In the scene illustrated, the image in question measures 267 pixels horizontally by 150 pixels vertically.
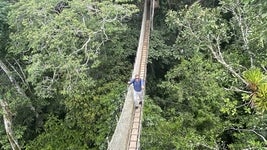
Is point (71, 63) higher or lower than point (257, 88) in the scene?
higher

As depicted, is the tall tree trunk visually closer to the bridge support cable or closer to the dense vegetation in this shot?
the dense vegetation

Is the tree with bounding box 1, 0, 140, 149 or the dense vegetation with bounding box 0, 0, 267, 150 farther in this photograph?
the tree with bounding box 1, 0, 140, 149

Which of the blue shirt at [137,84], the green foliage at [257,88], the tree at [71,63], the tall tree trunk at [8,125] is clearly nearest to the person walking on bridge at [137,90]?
the blue shirt at [137,84]

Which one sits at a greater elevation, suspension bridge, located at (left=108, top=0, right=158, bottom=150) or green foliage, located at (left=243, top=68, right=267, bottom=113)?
green foliage, located at (left=243, top=68, right=267, bottom=113)

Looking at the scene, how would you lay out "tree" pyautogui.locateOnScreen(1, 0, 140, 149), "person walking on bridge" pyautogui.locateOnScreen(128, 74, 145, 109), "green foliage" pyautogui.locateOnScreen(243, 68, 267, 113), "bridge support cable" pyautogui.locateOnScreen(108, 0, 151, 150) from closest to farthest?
"green foliage" pyautogui.locateOnScreen(243, 68, 267, 113) < "bridge support cable" pyautogui.locateOnScreen(108, 0, 151, 150) < "person walking on bridge" pyautogui.locateOnScreen(128, 74, 145, 109) < "tree" pyautogui.locateOnScreen(1, 0, 140, 149)

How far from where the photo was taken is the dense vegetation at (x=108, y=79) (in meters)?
7.34

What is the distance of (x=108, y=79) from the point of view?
907cm

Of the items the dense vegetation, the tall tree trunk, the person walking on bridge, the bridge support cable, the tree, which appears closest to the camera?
the bridge support cable

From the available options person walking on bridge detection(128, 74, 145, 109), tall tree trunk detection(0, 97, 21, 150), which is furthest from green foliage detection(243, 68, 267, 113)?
tall tree trunk detection(0, 97, 21, 150)

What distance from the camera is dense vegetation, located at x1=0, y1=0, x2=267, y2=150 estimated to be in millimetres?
7344

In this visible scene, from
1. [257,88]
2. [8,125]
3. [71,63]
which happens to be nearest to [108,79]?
[71,63]

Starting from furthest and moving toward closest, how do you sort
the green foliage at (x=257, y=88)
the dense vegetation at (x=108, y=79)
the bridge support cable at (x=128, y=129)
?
the dense vegetation at (x=108, y=79) → the bridge support cable at (x=128, y=129) → the green foliage at (x=257, y=88)

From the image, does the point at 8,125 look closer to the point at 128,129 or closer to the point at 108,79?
the point at 108,79

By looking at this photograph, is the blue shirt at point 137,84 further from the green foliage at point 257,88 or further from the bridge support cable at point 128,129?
the green foliage at point 257,88
